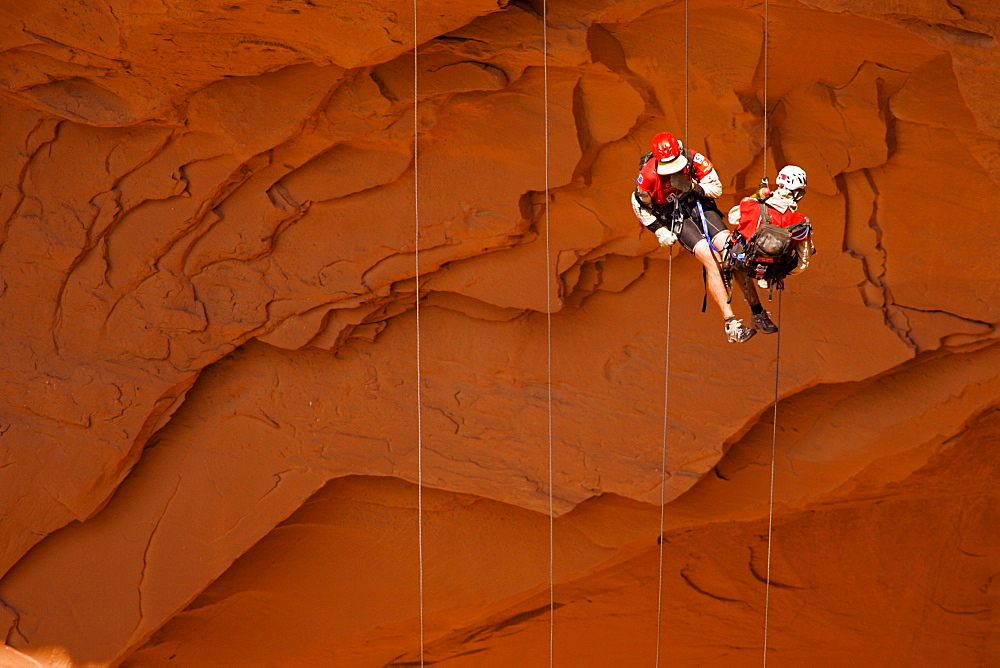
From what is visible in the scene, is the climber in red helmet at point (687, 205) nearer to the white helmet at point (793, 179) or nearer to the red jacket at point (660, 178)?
the red jacket at point (660, 178)

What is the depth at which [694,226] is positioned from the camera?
2912 mm

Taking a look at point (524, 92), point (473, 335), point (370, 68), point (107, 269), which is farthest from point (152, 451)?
point (524, 92)

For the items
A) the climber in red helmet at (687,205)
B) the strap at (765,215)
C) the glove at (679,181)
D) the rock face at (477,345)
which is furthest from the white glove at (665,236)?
the rock face at (477,345)

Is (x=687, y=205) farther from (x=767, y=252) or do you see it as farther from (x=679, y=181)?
(x=767, y=252)

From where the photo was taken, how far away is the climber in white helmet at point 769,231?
8.82 feet

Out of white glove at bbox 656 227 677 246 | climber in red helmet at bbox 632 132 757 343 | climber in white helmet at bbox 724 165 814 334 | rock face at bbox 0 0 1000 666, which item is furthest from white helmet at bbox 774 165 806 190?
rock face at bbox 0 0 1000 666

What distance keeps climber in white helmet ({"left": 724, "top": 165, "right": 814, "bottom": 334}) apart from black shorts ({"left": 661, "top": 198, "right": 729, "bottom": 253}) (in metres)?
0.08

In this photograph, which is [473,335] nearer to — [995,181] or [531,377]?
[531,377]

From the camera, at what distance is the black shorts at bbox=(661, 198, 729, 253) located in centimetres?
290

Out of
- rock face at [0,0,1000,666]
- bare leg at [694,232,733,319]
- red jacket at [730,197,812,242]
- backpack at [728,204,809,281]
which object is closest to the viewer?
backpack at [728,204,809,281]

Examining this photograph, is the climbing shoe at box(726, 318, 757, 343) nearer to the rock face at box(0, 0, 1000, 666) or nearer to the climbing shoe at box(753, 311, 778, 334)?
the climbing shoe at box(753, 311, 778, 334)

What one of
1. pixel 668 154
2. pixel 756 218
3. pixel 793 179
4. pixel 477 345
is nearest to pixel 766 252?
pixel 756 218

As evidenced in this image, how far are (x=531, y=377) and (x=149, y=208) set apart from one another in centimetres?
190

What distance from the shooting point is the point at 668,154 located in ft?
9.19
